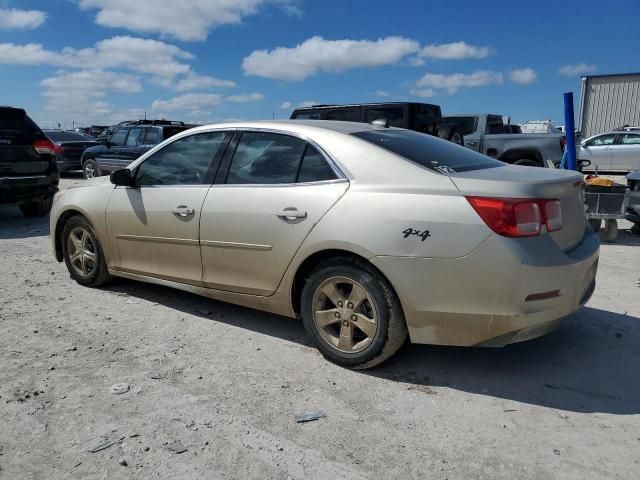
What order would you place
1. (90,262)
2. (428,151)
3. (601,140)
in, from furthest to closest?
1. (601,140)
2. (90,262)
3. (428,151)

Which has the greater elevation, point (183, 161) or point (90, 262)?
point (183, 161)

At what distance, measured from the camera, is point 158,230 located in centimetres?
430

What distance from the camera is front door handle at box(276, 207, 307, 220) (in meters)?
3.47

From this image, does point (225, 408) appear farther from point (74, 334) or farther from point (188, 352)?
point (74, 334)

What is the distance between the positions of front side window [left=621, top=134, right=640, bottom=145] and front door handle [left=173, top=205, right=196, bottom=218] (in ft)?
58.9

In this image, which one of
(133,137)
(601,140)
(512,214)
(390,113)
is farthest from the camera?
(601,140)

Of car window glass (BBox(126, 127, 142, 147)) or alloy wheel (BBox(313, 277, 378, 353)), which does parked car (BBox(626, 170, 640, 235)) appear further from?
car window glass (BBox(126, 127, 142, 147))

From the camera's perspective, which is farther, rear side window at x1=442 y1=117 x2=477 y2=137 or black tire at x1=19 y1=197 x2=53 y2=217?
rear side window at x1=442 y1=117 x2=477 y2=137

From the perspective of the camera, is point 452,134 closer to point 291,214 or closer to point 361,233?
point 291,214

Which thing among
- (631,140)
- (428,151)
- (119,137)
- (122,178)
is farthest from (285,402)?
(631,140)

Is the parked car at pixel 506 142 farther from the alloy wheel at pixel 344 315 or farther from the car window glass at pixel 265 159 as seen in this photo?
the alloy wheel at pixel 344 315

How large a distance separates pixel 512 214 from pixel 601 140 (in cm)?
1804

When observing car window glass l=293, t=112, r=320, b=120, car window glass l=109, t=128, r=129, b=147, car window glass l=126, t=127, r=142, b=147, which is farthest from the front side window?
car window glass l=109, t=128, r=129, b=147

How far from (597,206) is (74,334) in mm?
6583
